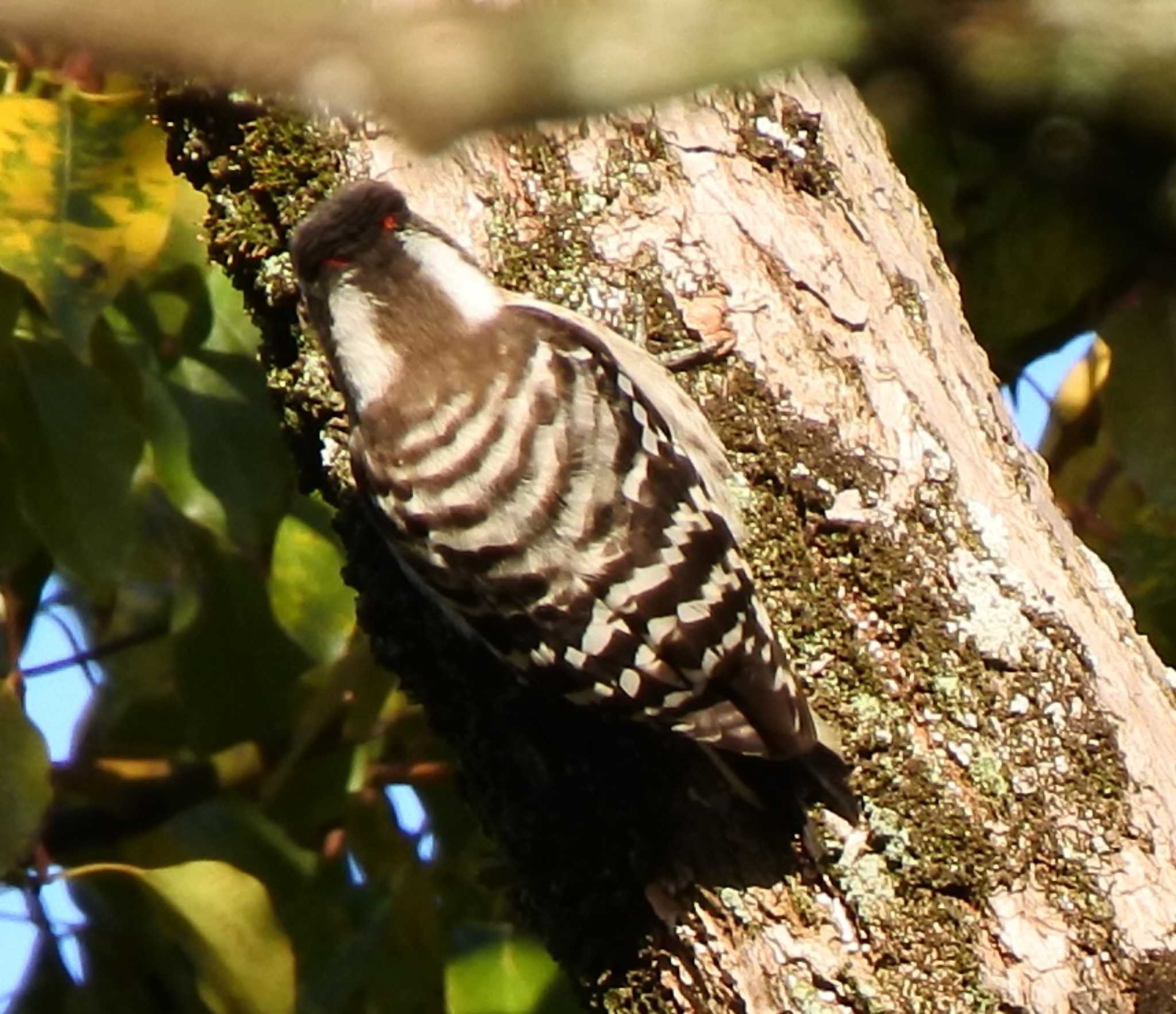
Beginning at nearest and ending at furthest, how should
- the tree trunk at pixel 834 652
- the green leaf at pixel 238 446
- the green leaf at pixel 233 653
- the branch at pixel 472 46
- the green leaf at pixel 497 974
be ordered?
the branch at pixel 472 46 → the tree trunk at pixel 834 652 → the green leaf at pixel 497 974 → the green leaf at pixel 238 446 → the green leaf at pixel 233 653

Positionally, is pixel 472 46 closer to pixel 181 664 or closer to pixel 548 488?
pixel 548 488

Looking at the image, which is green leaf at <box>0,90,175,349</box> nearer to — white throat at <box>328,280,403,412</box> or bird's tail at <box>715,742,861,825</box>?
white throat at <box>328,280,403,412</box>

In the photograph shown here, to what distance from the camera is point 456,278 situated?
295cm

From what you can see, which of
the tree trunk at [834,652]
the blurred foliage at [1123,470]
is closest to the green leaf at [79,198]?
the tree trunk at [834,652]

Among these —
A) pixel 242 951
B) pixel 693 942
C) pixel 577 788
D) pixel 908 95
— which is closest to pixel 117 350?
pixel 242 951

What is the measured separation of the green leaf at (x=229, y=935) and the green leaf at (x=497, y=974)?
1.10ft

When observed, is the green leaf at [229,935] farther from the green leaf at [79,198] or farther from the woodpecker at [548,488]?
the green leaf at [79,198]

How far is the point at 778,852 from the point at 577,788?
32cm

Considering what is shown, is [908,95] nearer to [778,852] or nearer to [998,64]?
[998,64]

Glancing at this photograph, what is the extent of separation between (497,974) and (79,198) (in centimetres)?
157

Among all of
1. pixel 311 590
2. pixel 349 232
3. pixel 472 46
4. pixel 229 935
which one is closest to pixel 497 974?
pixel 229 935

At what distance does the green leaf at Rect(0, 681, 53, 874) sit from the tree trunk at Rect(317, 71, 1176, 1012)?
0.57 meters

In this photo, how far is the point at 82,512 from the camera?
10.4 ft

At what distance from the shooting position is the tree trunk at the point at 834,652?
2527 mm
